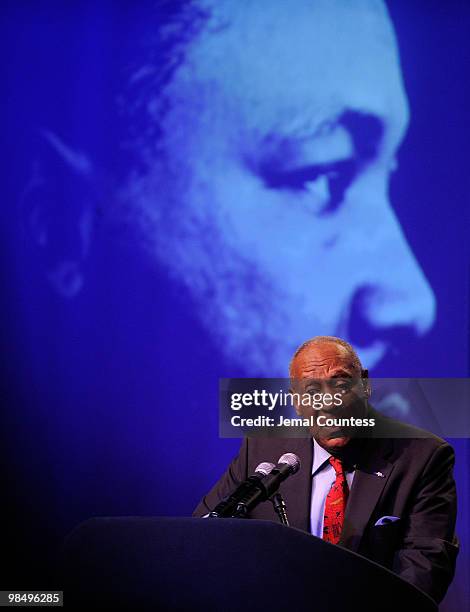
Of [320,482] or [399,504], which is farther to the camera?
[320,482]

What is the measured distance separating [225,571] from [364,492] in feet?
4.31

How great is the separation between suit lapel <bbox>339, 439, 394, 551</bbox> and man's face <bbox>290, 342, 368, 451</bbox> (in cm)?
15

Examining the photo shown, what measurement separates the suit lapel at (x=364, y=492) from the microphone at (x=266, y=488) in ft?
1.75

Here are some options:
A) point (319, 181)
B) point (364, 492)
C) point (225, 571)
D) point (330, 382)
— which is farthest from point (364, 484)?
point (319, 181)

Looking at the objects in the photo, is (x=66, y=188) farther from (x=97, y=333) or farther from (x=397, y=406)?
(x=397, y=406)

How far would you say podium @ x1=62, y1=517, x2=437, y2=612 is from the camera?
1264 mm

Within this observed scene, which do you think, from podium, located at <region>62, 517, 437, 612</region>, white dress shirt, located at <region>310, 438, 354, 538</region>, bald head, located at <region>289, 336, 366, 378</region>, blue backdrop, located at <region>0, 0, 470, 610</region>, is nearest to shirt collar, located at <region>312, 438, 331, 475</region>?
white dress shirt, located at <region>310, 438, 354, 538</region>

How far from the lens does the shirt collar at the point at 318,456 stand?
2727 mm

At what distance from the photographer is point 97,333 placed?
363 cm

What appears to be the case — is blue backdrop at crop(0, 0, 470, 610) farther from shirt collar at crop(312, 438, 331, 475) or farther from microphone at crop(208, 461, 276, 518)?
microphone at crop(208, 461, 276, 518)

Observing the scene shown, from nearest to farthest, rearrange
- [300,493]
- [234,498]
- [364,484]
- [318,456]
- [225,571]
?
[225,571] < [234,498] < [364,484] < [300,493] < [318,456]

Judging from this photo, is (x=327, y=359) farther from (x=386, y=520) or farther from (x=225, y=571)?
(x=225, y=571)

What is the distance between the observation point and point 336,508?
258 centimetres

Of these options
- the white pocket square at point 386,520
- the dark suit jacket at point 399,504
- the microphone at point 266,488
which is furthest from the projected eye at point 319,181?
the microphone at point 266,488
